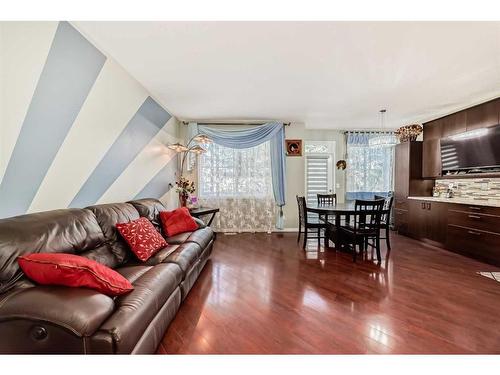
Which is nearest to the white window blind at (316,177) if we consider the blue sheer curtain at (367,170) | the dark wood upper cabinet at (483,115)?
the blue sheer curtain at (367,170)

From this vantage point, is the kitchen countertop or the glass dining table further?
the glass dining table

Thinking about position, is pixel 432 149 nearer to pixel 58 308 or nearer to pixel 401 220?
pixel 401 220

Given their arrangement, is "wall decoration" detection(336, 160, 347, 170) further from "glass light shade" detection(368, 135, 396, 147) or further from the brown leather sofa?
the brown leather sofa

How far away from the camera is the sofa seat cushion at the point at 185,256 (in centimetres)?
224

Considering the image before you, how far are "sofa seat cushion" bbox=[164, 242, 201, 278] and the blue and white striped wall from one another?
3.52ft

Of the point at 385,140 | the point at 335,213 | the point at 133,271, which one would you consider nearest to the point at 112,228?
the point at 133,271

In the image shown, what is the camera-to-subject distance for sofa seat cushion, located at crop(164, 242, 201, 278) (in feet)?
7.35

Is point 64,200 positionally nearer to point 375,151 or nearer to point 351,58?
point 351,58

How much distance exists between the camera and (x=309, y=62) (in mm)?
2771

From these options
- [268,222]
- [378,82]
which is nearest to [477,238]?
[378,82]

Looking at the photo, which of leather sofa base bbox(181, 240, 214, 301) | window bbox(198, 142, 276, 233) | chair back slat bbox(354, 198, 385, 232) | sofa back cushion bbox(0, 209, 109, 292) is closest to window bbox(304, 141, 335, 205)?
window bbox(198, 142, 276, 233)

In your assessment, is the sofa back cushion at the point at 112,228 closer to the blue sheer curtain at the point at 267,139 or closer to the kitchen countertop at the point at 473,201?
the blue sheer curtain at the point at 267,139

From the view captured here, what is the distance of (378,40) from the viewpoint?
232cm

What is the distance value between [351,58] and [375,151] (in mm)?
4157
